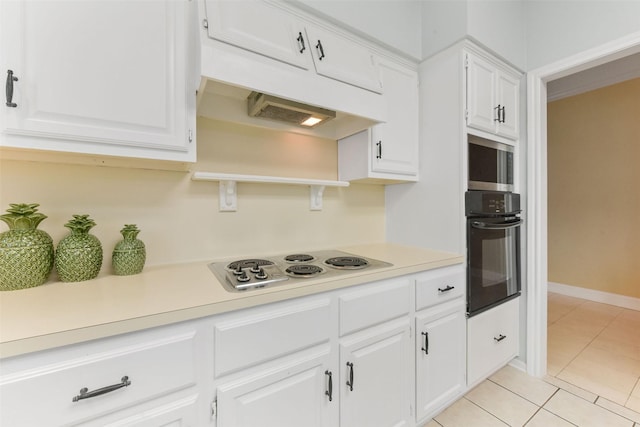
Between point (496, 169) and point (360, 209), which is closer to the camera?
point (496, 169)

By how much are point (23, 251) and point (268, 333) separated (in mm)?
884

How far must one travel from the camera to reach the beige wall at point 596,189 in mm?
3016

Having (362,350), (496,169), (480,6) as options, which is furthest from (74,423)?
(480,6)

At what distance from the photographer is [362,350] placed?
46.1 inches

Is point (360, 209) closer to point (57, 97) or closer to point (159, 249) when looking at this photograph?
point (159, 249)

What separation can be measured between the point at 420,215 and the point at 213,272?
4.41 ft

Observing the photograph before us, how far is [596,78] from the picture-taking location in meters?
2.94

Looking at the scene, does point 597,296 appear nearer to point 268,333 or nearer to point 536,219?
point 536,219

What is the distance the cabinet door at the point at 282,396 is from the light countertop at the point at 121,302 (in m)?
0.25

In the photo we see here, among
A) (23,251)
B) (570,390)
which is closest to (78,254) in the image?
(23,251)

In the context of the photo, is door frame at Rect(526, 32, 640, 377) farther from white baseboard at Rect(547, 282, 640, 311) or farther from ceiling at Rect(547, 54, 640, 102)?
white baseboard at Rect(547, 282, 640, 311)

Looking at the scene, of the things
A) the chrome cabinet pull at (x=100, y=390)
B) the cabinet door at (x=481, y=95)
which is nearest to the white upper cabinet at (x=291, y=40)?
the cabinet door at (x=481, y=95)

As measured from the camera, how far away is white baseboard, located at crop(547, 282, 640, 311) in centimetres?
301

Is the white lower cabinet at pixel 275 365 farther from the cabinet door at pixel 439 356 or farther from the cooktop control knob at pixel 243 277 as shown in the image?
the cabinet door at pixel 439 356
